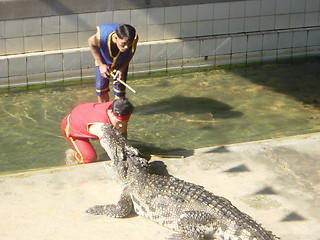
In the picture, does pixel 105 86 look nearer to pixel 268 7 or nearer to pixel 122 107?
pixel 122 107

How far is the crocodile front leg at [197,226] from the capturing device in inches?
166

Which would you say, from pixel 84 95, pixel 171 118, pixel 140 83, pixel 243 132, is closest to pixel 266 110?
pixel 243 132

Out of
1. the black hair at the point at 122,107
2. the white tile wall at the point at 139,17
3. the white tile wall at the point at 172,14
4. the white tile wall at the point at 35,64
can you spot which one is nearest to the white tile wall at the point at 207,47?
the white tile wall at the point at 172,14

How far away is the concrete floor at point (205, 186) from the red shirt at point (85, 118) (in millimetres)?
393

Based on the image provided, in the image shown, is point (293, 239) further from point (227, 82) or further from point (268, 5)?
point (268, 5)

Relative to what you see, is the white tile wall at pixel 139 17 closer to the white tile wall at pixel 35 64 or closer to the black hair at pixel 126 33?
the white tile wall at pixel 35 64

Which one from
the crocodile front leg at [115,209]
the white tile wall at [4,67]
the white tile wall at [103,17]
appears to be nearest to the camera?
the crocodile front leg at [115,209]

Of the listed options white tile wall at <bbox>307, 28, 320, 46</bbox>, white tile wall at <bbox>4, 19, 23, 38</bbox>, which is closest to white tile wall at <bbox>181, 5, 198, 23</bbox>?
white tile wall at <bbox>307, 28, 320, 46</bbox>

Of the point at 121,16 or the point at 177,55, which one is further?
the point at 177,55

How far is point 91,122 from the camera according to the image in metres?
5.38

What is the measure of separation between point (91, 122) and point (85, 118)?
0.34 feet

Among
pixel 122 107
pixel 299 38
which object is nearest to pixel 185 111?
pixel 122 107

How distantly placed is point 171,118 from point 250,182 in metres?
2.60

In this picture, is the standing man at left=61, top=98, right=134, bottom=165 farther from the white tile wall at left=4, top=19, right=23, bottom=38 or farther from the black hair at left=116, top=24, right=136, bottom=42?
the white tile wall at left=4, top=19, right=23, bottom=38
